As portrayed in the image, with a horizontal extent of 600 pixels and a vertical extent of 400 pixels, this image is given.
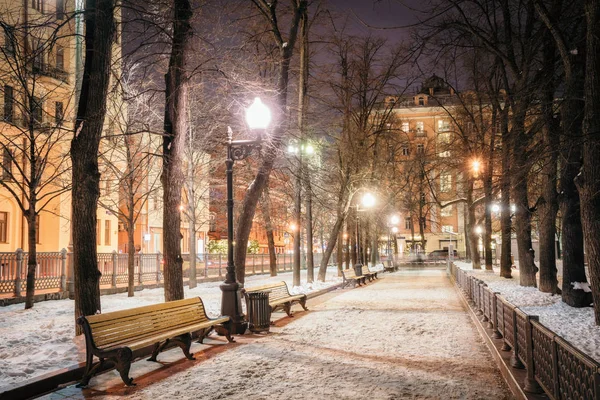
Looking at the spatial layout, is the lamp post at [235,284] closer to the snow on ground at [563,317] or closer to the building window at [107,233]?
the snow on ground at [563,317]

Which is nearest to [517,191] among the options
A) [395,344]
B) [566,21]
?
[566,21]

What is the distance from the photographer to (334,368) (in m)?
7.70

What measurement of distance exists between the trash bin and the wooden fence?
196 inches

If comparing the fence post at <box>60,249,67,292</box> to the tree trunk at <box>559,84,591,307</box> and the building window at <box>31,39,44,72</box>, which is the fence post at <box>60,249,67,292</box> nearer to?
the building window at <box>31,39,44,72</box>

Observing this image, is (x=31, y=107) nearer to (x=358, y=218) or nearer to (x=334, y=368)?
(x=334, y=368)

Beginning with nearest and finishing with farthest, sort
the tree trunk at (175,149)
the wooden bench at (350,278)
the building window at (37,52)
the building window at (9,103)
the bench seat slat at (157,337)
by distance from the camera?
the bench seat slat at (157,337) → the building window at (37,52) → the tree trunk at (175,149) → the building window at (9,103) → the wooden bench at (350,278)

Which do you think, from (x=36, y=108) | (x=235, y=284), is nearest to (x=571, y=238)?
(x=235, y=284)

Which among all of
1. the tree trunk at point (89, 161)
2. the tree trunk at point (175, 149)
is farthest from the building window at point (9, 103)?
the tree trunk at point (89, 161)

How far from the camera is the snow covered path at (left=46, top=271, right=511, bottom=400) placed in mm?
6426

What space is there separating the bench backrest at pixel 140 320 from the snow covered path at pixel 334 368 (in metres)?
0.54

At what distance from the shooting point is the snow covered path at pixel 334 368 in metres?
6.43

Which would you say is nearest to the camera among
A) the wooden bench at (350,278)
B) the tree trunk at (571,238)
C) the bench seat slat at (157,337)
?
the bench seat slat at (157,337)

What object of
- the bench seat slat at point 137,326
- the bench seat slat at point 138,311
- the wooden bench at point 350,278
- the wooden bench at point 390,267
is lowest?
the wooden bench at point 390,267

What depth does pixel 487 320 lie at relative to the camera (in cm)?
1142
